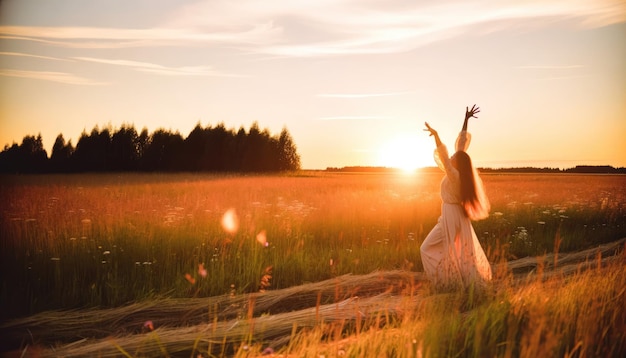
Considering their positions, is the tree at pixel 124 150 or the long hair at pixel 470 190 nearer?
the long hair at pixel 470 190

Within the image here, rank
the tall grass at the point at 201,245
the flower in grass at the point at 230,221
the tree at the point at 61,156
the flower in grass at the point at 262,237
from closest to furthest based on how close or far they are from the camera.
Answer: the tall grass at the point at 201,245
the flower in grass at the point at 262,237
the flower in grass at the point at 230,221
the tree at the point at 61,156

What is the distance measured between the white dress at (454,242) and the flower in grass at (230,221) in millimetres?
2793

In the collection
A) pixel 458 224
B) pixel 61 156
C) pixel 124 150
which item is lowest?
pixel 458 224

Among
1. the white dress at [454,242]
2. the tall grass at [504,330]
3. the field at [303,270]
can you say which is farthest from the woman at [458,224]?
the tall grass at [504,330]

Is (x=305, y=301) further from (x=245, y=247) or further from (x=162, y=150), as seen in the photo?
(x=162, y=150)

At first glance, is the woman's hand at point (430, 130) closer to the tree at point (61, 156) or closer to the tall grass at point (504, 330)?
the tall grass at point (504, 330)

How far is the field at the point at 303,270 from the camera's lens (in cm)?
263

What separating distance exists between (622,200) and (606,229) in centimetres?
395

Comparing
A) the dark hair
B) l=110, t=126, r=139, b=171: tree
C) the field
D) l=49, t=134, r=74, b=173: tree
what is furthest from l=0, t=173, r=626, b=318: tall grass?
l=110, t=126, r=139, b=171: tree

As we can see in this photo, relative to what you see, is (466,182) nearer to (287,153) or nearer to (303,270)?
(303,270)

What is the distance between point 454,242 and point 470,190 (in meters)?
0.56

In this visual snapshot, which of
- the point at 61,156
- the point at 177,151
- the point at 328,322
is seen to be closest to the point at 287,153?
the point at 177,151

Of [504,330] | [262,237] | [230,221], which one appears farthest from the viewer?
[230,221]

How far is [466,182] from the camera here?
4871 mm
